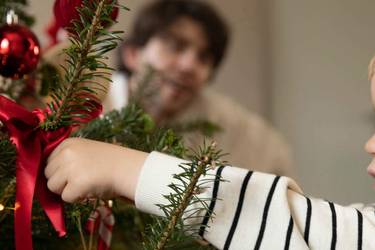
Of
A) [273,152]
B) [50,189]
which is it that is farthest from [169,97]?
[50,189]

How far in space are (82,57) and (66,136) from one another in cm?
6

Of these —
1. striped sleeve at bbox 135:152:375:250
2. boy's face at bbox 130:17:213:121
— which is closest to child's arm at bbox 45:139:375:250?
striped sleeve at bbox 135:152:375:250

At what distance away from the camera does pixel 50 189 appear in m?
0.33

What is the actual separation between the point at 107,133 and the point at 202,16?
1.03 metres

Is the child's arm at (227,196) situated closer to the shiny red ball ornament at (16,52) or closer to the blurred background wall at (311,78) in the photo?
the shiny red ball ornament at (16,52)

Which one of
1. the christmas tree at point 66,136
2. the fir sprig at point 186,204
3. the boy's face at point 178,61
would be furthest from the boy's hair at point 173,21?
the fir sprig at point 186,204

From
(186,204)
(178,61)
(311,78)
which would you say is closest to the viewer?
(186,204)

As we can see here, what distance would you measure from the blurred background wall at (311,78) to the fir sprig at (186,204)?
1199 millimetres

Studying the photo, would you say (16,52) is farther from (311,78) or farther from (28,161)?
(311,78)

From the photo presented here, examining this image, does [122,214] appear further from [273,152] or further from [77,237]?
[273,152]

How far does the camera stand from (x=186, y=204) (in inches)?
11.4

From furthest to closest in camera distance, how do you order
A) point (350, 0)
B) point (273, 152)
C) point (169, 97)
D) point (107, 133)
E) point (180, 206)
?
point (350, 0)
point (273, 152)
point (169, 97)
point (107, 133)
point (180, 206)

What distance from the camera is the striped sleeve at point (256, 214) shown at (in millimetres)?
319

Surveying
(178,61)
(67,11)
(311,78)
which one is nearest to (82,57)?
(67,11)
